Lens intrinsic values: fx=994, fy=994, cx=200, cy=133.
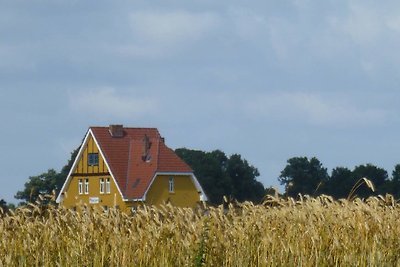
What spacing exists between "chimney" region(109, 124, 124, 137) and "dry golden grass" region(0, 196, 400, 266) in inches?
2553

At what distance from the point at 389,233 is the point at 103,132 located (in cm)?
6685

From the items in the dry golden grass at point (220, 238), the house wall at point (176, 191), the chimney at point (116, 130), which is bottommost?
the dry golden grass at point (220, 238)

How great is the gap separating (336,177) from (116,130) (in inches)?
968

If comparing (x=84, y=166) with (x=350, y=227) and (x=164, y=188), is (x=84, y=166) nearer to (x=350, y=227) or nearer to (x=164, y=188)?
(x=164, y=188)

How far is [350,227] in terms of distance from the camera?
11195 mm

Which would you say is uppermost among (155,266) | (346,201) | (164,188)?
(164,188)

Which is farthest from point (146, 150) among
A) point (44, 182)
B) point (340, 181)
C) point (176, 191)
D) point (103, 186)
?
point (340, 181)

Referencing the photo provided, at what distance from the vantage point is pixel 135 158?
75.7m

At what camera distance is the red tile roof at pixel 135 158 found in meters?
73.7

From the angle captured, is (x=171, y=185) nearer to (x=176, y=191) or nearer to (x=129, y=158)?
(x=176, y=191)

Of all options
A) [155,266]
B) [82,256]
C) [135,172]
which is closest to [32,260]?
[82,256]

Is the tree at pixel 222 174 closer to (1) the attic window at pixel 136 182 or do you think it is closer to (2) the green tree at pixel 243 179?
(2) the green tree at pixel 243 179

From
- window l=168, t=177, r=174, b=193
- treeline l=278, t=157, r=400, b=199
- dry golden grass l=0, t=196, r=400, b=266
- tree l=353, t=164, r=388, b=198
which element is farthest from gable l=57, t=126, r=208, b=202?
dry golden grass l=0, t=196, r=400, b=266

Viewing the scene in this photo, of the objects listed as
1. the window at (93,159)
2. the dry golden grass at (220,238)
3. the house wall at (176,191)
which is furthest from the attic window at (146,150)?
the dry golden grass at (220,238)
